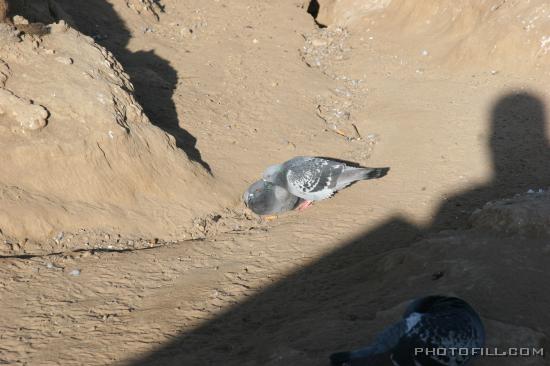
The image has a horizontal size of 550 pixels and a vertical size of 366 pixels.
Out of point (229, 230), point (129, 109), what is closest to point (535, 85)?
point (229, 230)

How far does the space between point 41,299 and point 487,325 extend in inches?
124

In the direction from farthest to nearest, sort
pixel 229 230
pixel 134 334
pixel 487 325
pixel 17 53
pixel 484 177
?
1. pixel 484 177
2. pixel 229 230
3. pixel 17 53
4. pixel 134 334
5. pixel 487 325

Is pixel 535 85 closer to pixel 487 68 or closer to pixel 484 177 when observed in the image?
pixel 487 68

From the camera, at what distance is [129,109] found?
18.5ft

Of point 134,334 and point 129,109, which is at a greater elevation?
point 129,109

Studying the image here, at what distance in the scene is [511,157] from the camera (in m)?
6.64

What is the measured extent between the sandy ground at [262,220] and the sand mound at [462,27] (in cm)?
17

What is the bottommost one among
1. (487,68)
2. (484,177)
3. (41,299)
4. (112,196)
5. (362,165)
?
Answer: (41,299)

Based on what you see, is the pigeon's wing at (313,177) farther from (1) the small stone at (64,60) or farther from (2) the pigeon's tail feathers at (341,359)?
(2) the pigeon's tail feathers at (341,359)

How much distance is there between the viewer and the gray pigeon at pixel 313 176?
19.5ft

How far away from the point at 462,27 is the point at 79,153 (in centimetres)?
764

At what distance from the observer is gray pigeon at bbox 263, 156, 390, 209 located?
234 inches

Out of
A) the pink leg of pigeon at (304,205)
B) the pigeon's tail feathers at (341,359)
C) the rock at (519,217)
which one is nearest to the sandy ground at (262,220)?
the rock at (519,217)

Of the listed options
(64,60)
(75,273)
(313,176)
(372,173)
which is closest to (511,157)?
(372,173)
